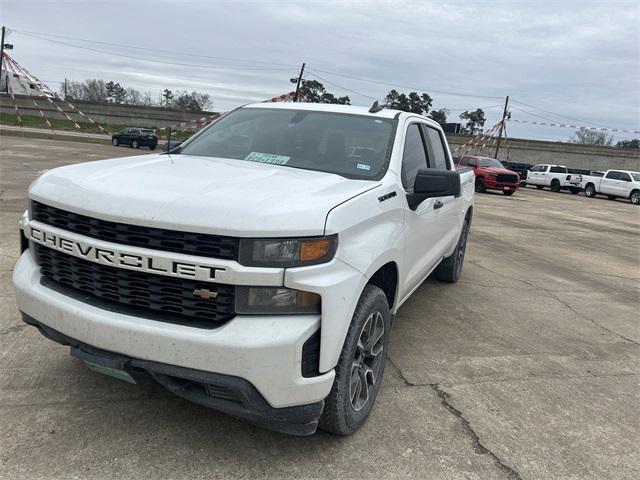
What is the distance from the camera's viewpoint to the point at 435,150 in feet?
15.4

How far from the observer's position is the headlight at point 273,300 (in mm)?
2141

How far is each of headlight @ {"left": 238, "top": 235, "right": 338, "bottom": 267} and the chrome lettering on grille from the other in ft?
0.44

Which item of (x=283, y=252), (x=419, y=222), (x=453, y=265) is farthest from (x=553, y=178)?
(x=283, y=252)

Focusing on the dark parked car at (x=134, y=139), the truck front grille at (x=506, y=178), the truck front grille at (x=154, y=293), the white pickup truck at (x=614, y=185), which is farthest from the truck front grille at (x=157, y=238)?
the dark parked car at (x=134, y=139)

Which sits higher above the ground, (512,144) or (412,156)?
(412,156)

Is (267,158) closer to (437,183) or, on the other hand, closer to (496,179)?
(437,183)

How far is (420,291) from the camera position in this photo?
5531mm

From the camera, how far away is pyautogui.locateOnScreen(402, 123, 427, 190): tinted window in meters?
3.48

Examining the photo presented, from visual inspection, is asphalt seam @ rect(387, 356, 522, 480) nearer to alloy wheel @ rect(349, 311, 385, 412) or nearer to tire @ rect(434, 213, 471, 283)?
alloy wheel @ rect(349, 311, 385, 412)

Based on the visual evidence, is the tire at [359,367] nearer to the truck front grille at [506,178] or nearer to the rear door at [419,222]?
the rear door at [419,222]

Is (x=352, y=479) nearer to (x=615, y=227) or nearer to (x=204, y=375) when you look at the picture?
(x=204, y=375)

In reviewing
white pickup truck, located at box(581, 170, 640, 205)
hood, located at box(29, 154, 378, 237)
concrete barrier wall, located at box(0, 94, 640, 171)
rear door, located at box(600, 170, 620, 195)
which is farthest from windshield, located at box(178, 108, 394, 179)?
concrete barrier wall, located at box(0, 94, 640, 171)

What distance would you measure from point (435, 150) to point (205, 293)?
3.16m

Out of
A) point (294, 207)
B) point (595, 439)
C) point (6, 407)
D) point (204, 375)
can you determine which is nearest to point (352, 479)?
point (204, 375)
